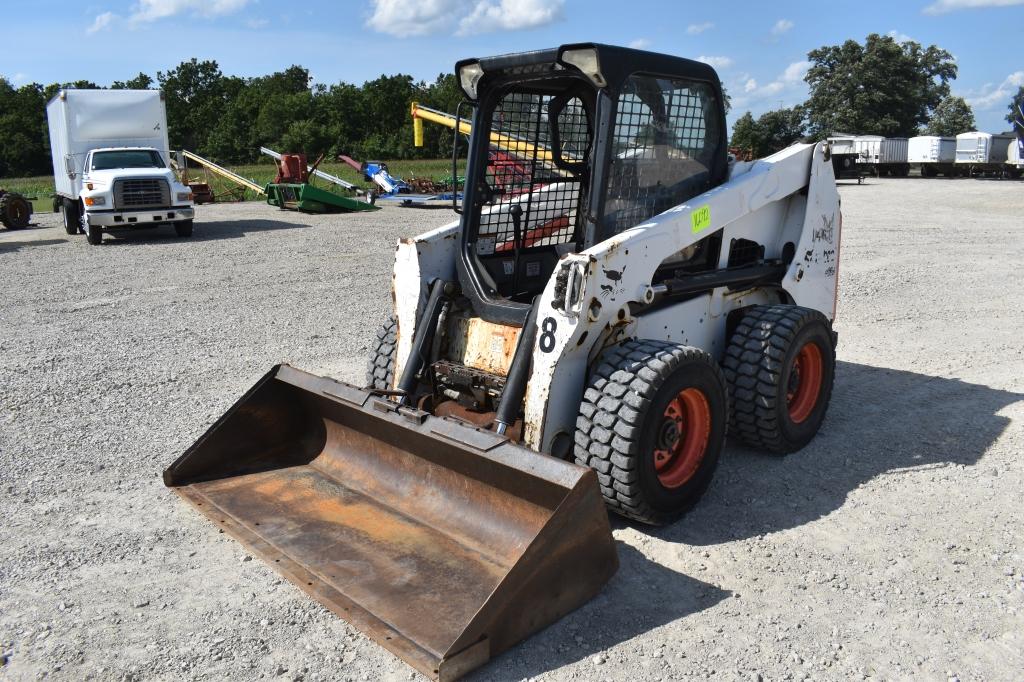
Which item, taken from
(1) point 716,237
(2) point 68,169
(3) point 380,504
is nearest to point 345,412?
(3) point 380,504

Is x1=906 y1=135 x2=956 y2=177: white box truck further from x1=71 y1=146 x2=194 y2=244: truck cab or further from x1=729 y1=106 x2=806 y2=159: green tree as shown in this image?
x1=71 y1=146 x2=194 y2=244: truck cab

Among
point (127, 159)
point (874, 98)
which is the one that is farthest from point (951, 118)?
point (127, 159)

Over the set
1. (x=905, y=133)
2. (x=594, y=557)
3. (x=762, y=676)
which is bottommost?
(x=762, y=676)

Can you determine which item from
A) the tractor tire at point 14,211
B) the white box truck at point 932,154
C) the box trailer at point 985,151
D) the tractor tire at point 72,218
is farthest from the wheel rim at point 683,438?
the box trailer at point 985,151

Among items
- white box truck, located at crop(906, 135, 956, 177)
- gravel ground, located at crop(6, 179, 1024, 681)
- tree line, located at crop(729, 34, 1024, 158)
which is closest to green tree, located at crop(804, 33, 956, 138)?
tree line, located at crop(729, 34, 1024, 158)

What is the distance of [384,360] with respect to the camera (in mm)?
5242

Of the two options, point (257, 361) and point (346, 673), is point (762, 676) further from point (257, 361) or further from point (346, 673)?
point (257, 361)

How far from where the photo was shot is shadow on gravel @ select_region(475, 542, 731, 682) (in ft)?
10.6

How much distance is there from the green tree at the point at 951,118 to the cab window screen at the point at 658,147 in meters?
64.6

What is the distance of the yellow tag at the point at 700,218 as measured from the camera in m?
4.72

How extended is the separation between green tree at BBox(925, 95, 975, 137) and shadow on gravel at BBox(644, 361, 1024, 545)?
206 ft

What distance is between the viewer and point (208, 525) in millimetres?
4387

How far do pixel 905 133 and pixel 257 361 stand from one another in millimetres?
65097

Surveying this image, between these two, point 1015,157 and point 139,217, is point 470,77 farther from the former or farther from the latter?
point 1015,157
